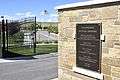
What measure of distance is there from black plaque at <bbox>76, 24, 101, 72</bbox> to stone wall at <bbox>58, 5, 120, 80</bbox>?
0.17 m

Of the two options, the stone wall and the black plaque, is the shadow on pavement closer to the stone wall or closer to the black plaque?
the stone wall

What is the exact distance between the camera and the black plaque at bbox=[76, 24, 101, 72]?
780 cm

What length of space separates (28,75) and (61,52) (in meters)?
6.14

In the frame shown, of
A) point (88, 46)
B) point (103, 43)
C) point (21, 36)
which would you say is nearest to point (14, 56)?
point (21, 36)

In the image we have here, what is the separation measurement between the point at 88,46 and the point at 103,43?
1.83ft

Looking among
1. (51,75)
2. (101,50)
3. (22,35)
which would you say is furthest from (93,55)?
(22,35)

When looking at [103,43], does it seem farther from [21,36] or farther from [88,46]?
[21,36]

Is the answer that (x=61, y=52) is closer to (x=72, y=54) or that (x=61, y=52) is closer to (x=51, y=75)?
(x=72, y=54)

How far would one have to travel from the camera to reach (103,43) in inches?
301

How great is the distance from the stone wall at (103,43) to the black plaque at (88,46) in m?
0.17

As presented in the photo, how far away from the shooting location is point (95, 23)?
7.79 m

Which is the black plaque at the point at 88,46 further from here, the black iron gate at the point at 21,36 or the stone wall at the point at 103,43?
the black iron gate at the point at 21,36

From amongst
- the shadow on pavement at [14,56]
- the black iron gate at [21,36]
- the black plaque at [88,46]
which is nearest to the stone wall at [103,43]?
the black plaque at [88,46]

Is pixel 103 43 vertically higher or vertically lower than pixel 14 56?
higher
